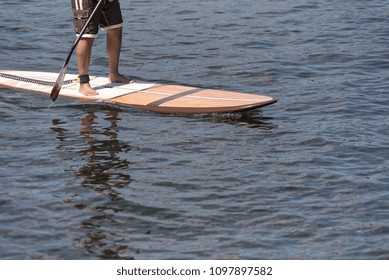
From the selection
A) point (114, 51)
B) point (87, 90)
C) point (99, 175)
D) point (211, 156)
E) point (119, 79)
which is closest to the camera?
point (99, 175)

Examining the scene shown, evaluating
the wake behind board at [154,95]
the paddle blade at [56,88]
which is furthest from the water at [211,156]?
the paddle blade at [56,88]

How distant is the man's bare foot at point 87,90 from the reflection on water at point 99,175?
33 centimetres

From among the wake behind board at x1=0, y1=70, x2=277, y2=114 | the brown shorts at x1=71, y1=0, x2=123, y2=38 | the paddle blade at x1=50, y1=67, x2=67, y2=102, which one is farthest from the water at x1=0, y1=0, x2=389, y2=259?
the brown shorts at x1=71, y1=0, x2=123, y2=38

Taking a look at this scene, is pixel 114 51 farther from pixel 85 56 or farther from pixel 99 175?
pixel 99 175

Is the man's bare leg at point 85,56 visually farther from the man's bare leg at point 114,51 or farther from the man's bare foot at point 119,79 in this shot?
the man's bare foot at point 119,79

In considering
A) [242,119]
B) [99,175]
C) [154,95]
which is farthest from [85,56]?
[99,175]

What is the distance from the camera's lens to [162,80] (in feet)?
47.3

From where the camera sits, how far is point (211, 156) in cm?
1102

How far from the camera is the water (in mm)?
8961

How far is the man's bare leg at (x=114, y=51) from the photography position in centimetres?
1297

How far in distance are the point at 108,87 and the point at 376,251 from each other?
554 cm

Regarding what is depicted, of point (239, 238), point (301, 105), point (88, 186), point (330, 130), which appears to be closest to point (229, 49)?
point (301, 105)

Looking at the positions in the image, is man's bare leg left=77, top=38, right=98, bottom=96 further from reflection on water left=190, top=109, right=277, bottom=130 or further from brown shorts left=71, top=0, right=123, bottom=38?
reflection on water left=190, top=109, right=277, bottom=130

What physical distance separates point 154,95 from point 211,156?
2.08 metres
